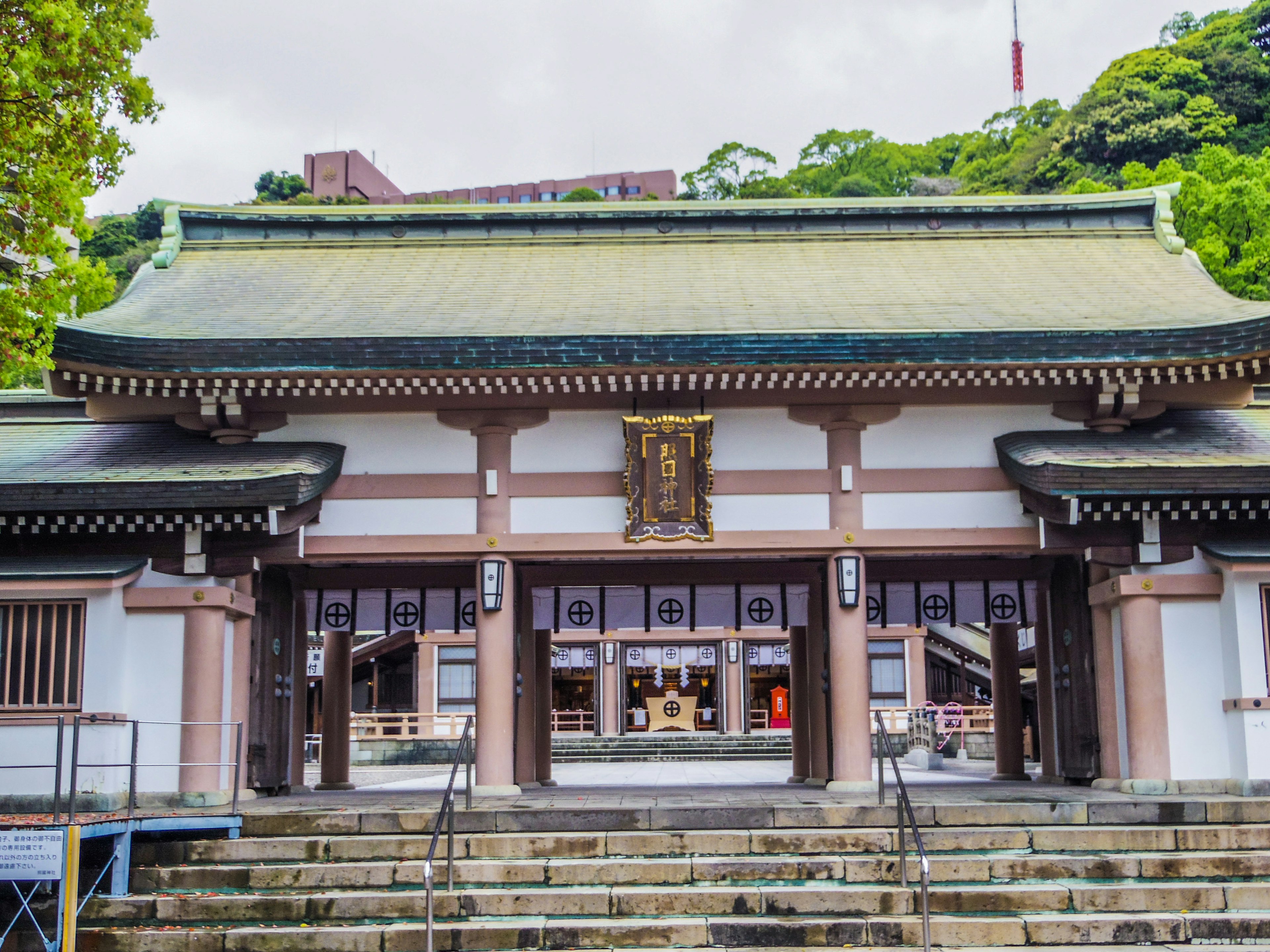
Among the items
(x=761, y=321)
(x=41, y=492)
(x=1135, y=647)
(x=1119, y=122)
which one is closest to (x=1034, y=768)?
(x=1135, y=647)

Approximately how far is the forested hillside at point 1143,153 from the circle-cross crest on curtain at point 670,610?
22688 mm

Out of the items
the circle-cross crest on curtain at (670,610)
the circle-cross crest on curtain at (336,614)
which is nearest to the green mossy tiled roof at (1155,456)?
the circle-cross crest on curtain at (670,610)

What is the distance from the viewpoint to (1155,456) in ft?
43.7

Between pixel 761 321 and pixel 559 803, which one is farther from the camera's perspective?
pixel 761 321

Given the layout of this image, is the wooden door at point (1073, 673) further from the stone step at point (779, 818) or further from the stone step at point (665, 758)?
the stone step at point (665, 758)

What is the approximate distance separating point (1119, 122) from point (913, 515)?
4389 centimetres

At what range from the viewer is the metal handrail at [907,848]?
29.2 feet

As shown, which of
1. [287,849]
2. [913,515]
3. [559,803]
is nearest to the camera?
[287,849]

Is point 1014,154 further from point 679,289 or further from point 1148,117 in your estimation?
point 679,289

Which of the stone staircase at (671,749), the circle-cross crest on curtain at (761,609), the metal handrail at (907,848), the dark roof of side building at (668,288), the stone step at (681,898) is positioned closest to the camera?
the metal handrail at (907,848)

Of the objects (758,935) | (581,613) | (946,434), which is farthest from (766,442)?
(758,935)

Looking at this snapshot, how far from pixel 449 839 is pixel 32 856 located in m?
3.33

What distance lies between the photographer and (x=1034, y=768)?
21.1 metres

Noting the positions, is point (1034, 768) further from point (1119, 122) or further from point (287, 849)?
point (1119, 122)
